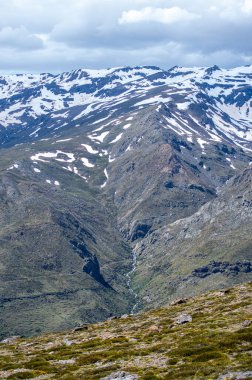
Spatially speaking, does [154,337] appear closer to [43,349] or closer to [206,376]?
[43,349]

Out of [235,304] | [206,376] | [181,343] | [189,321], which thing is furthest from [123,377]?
[235,304]

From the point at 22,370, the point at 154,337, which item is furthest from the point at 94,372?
the point at 154,337

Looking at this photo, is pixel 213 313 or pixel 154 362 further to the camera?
pixel 213 313

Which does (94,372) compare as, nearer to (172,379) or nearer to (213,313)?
(172,379)

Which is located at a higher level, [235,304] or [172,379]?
[172,379]

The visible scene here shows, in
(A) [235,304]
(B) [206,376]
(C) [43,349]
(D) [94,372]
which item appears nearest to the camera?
(B) [206,376]

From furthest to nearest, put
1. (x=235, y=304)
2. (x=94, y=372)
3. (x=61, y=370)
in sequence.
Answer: (x=235, y=304)
(x=61, y=370)
(x=94, y=372)
